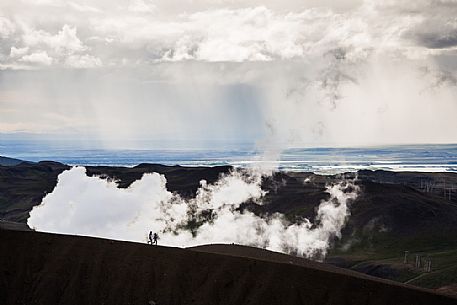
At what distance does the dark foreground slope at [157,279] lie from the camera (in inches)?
3046

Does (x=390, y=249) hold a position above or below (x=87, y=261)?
below

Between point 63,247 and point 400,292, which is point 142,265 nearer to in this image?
point 63,247

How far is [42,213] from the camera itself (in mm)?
183000

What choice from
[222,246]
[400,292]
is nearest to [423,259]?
[222,246]

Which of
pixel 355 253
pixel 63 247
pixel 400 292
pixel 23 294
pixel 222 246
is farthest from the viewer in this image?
pixel 355 253

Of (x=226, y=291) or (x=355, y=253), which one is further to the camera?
(x=355, y=253)

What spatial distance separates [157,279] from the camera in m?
82.7

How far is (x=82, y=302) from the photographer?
80.5 m

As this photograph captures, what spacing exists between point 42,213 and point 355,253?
92.4 meters

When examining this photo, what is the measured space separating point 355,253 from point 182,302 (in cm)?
12696

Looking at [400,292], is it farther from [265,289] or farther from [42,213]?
[42,213]

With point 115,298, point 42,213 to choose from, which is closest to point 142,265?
point 115,298

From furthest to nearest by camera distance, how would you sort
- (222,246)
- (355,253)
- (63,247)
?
1. (355,253)
2. (222,246)
3. (63,247)

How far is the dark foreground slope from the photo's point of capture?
254 feet
